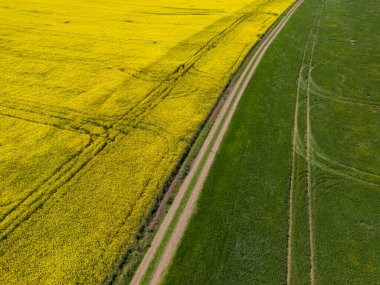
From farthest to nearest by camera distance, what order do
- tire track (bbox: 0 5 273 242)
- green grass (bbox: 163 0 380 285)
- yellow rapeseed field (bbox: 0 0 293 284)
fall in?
tire track (bbox: 0 5 273 242) → yellow rapeseed field (bbox: 0 0 293 284) → green grass (bbox: 163 0 380 285)

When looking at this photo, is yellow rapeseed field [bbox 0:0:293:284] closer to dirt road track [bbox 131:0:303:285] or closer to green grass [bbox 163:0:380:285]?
dirt road track [bbox 131:0:303:285]

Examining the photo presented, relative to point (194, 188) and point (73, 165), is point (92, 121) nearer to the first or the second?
point (73, 165)

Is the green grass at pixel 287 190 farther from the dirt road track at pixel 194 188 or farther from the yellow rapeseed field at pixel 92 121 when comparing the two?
the yellow rapeseed field at pixel 92 121

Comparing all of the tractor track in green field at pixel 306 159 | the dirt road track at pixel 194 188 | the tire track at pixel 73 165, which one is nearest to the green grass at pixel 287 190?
the tractor track in green field at pixel 306 159

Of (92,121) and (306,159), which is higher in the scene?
(92,121)

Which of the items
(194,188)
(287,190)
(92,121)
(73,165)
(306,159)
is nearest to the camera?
(287,190)

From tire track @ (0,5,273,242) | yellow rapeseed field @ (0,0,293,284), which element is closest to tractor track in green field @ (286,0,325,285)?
yellow rapeseed field @ (0,0,293,284)

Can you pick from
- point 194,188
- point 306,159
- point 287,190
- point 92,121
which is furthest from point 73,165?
point 306,159
